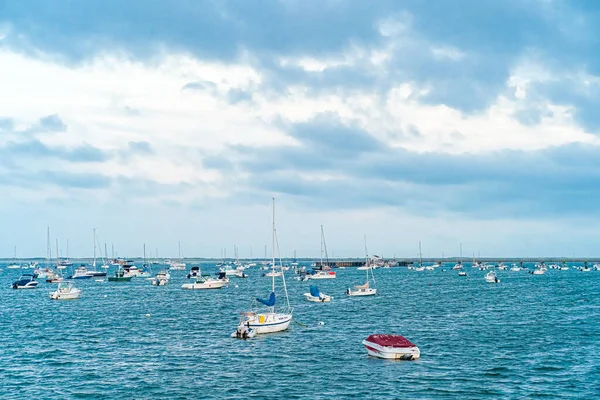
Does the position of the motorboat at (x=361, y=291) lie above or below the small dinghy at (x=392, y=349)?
below

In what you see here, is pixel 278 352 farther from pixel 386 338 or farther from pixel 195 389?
pixel 195 389

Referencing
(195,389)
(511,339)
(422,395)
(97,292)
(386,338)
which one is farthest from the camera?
(97,292)

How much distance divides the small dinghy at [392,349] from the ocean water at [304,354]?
1104 mm

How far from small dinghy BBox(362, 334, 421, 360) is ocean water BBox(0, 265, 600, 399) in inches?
43.5

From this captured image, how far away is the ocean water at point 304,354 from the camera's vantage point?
49.8 metres

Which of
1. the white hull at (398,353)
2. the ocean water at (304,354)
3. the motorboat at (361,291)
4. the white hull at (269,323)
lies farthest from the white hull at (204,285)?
the white hull at (398,353)

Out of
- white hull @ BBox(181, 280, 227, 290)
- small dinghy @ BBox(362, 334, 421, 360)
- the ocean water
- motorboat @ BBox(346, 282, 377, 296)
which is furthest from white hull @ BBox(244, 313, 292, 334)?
white hull @ BBox(181, 280, 227, 290)

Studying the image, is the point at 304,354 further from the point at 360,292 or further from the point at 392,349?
the point at 360,292

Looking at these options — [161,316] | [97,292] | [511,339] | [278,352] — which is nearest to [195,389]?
[278,352]

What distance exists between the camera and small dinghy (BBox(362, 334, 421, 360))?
2361 inches

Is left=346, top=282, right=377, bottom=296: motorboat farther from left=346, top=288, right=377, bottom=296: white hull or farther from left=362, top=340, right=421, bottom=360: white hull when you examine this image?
left=362, top=340, right=421, bottom=360: white hull

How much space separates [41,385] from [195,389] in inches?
530

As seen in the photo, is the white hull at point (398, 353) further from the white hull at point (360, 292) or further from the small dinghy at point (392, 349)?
the white hull at point (360, 292)

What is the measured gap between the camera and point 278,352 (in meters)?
66.6
